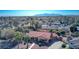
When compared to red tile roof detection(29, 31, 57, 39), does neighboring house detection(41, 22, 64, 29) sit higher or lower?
higher

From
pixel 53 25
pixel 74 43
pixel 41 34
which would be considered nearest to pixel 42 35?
pixel 41 34

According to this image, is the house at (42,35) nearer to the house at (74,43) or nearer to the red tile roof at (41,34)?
the red tile roof at (41,34)

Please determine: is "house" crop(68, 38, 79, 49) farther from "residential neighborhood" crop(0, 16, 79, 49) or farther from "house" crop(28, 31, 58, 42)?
"house" crop(28, 31, 58, 42)

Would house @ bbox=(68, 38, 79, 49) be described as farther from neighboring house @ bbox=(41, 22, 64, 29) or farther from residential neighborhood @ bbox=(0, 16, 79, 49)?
neighboring house @ bbox=(41, 22, 64, 29)

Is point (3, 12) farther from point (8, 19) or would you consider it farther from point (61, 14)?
point (61, 14)

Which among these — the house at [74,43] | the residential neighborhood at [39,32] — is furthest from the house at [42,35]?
the house at [74,43]

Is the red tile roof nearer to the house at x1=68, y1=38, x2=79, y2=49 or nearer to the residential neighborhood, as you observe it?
the residential neighborhood

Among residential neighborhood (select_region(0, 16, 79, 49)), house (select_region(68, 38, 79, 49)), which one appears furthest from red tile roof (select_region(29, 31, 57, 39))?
house (select_region(68, 38, 79, 49))

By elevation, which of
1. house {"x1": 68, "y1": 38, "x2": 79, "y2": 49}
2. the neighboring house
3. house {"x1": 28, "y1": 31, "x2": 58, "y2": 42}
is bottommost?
house {"x1": 68, "y1": 38, "x2": 79, "y2": 49}

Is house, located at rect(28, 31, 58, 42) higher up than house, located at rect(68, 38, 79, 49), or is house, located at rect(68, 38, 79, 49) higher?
house, located at rect(28, 31, 58, 42)
